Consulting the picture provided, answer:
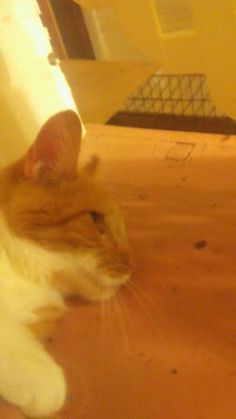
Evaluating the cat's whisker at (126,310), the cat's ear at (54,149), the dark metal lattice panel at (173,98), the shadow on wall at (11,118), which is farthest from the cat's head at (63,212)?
the dark metal lattice panel at (173,98)

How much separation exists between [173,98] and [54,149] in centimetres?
127

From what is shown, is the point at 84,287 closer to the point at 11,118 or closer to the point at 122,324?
the point at 122,324

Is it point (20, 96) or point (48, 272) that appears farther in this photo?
point (20, 96)

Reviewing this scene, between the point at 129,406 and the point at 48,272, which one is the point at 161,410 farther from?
the point at 48,272

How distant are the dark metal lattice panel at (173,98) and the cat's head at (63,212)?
112 centimetres

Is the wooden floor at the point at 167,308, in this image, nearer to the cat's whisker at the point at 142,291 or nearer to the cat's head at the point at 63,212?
the cat's whisker at the point at 142,291

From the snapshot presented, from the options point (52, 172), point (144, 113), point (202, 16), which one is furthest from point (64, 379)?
point (144, 113)

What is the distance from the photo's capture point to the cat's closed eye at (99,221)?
77 centimetres

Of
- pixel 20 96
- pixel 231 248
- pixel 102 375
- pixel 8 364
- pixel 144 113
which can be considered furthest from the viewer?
pixel 144 113

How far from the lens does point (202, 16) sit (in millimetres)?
708

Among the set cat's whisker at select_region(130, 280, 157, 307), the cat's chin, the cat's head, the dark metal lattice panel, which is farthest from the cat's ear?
the dark metal lattice panel

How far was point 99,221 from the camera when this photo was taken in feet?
2.58

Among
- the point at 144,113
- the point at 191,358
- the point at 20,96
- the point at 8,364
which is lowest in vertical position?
the point at 144,113

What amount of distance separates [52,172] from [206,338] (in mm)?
353
